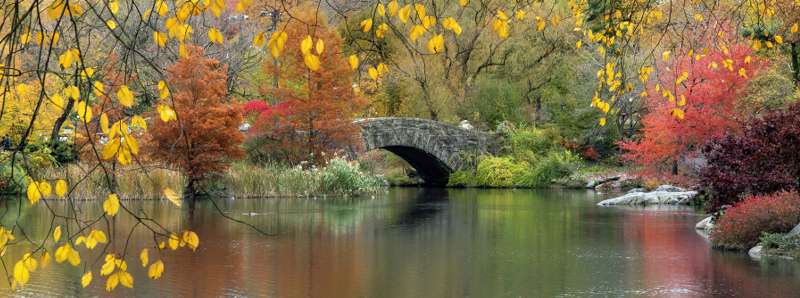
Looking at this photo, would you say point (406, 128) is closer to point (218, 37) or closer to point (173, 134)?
point (173, 134)

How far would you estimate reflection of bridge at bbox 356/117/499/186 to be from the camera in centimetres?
2981

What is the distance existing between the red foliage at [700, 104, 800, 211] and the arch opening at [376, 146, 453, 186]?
687 inches

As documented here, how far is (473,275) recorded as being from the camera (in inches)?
437

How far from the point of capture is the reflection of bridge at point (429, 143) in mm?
29811

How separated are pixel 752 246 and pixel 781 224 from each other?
0.66 metres

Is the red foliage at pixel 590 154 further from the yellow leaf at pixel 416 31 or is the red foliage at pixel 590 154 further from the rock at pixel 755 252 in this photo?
the yellow leaf at pixel 416 31

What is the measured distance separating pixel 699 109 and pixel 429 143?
986 cm

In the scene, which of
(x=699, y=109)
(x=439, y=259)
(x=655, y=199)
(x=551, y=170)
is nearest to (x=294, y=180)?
(x=655, y=199)

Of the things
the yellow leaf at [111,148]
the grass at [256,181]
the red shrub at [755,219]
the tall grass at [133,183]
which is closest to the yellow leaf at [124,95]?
the yellow leaf at [111,148]

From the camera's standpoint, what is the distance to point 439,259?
41.4 feet

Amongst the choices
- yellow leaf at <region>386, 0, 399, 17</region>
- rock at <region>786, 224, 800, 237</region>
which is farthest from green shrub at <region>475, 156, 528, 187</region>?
yellow leaf at <region>386, 0, 399, 17</region>

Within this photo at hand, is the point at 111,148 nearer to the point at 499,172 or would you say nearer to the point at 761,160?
the point at 761,160

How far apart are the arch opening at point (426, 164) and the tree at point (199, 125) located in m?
8.13

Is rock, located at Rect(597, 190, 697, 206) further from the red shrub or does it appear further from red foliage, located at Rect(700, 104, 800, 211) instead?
the red shrub
